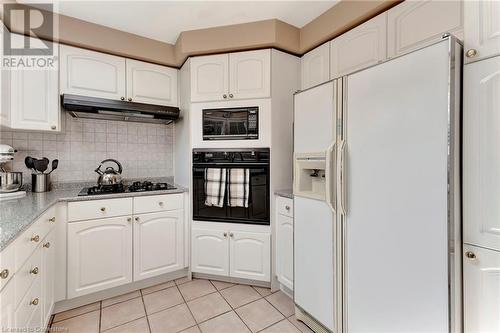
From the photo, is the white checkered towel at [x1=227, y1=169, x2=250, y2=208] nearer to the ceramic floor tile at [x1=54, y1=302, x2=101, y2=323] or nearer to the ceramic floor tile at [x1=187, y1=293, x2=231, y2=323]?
the ceramic floor tile at [x1=187, y1=293, x2=231, y2=323]

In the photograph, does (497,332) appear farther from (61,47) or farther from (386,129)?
(61,47)

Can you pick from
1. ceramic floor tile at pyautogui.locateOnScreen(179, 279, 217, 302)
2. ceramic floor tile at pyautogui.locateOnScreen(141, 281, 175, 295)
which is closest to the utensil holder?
Answer: ceramic floor tile at pyautogui.locateOnScreen(141, 281, 175, 295)

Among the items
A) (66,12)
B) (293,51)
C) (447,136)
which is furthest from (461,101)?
(66,12)

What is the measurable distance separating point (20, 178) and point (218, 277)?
74.6 inches

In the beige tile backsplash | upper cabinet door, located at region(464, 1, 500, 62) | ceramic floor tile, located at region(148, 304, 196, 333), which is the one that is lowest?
ceramic floor tile, located at region(148, 304, 196, 333)

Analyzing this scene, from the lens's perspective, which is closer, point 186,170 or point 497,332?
point 497,332

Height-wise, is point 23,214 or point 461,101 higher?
point 461,101

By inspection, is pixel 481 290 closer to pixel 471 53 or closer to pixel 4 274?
pixel 471 53

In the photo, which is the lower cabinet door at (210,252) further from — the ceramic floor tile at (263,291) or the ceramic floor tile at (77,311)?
the ceramic floor tile at (77,311)

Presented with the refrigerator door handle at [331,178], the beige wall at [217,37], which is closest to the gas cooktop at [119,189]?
the beige wall at [217,37]

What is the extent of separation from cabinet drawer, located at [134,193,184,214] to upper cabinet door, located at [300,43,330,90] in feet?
5.51

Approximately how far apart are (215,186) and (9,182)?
1.59m

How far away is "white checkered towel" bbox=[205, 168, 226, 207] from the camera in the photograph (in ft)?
7.34

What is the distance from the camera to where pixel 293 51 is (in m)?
2.26
